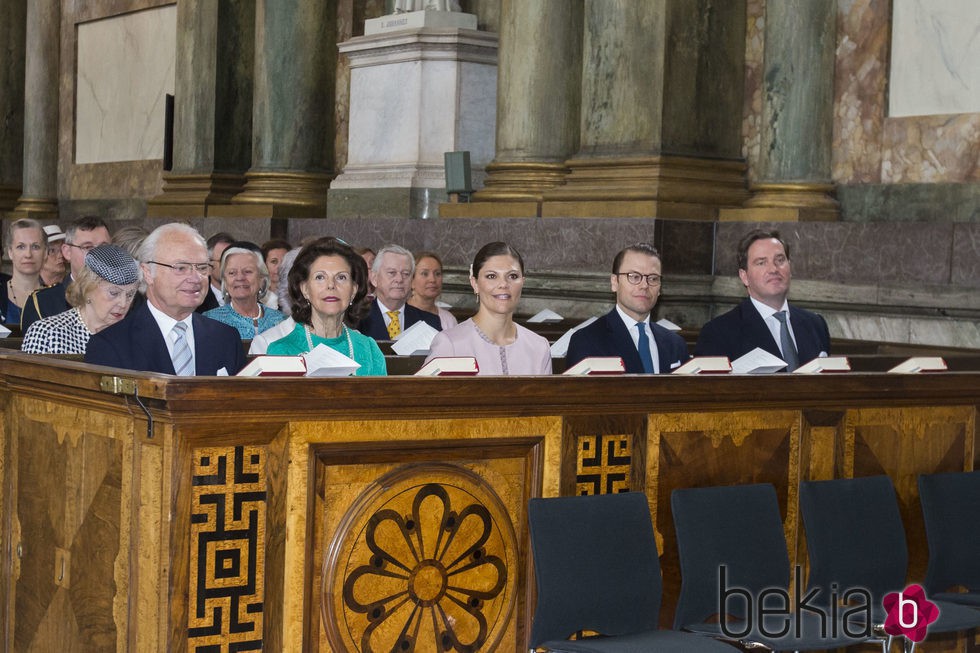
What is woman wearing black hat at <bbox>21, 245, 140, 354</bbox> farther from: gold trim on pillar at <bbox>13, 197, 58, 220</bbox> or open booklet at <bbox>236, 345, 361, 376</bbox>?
gold trim on pillar at <bbox>13, 197, 58, 220</bbox>

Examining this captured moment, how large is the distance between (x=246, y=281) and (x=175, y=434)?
352cm

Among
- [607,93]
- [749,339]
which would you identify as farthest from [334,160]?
[749,339]

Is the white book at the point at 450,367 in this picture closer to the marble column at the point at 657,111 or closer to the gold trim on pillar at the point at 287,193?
the marble column at the point at 657,111

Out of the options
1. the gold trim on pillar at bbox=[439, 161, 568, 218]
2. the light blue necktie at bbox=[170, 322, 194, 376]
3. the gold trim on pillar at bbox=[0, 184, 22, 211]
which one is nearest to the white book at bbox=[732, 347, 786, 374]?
the light blue necktie at bbox=[170, 322, 194, 376]

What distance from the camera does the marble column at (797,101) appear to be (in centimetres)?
1042

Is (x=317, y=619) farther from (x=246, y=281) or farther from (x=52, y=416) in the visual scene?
(x=246, y=281)

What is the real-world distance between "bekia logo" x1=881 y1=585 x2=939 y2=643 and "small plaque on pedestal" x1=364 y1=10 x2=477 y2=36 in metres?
8.90

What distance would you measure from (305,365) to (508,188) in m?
7.30

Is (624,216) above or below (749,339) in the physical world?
above

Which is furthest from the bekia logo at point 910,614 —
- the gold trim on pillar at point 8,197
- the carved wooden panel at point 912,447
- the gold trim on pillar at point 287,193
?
the gold trim on pillar at point 8,197

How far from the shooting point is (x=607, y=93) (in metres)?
10.4

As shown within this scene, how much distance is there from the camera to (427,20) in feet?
41.8

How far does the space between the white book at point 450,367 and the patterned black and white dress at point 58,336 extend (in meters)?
1.70

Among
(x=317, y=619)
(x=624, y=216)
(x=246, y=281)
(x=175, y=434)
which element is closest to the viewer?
(x=175, y=434)
